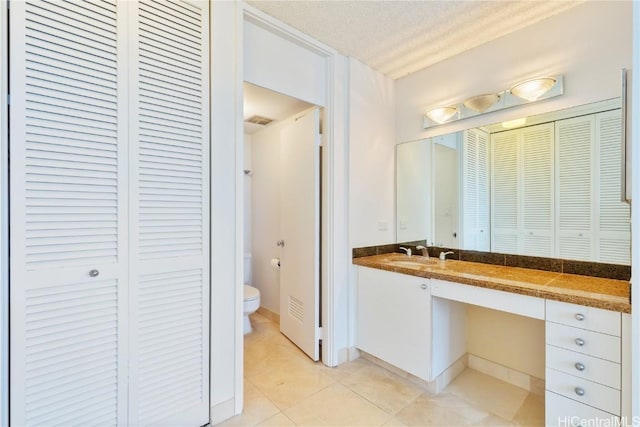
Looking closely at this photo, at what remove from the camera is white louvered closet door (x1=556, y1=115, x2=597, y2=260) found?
172 cm

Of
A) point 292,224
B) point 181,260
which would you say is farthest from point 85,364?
point 292,224

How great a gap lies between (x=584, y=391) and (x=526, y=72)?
1.83m

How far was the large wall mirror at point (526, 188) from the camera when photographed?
1.66m

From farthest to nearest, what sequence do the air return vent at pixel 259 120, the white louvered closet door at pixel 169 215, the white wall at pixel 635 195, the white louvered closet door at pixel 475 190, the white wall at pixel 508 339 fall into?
the air return vent at pixel 259 120, the white louvered closet door at pixel 475 190, the white wall at pixel 508 339, the white louvered closet door at pixel 169 215, the white wall at pixel 635 195

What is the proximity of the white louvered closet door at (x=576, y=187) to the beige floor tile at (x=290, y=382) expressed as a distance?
1783mm

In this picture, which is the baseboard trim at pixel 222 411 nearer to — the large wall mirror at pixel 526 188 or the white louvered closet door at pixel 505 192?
the large wall mirror at pixel 526 188

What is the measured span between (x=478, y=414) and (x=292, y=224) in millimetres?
1802

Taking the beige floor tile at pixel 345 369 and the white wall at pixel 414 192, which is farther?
the white wall at pixel 414 192

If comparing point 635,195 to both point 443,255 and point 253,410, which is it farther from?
point 253,410

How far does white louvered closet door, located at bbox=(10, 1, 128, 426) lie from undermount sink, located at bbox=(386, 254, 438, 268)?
1.68 metres

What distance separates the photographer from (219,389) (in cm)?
163

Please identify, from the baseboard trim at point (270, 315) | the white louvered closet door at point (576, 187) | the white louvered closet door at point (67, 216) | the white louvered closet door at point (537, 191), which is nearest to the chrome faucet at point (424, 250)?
the white louvered closet door at point (537, 191)

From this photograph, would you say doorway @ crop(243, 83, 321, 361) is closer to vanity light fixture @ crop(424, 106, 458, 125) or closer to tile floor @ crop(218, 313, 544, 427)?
tile floor @ crop(218, 313, 544, 427)

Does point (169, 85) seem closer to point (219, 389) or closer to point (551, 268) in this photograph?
point (219, 389)
